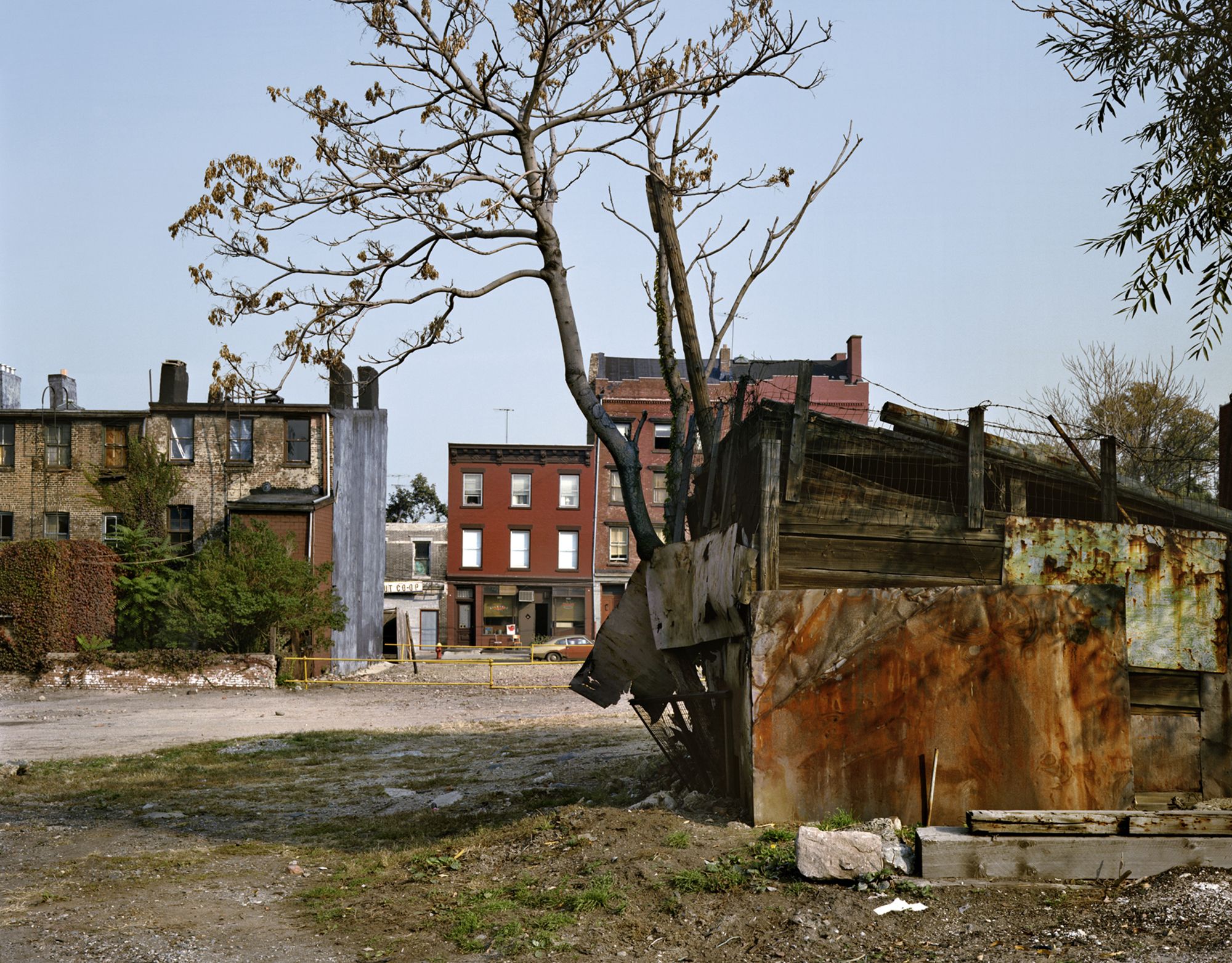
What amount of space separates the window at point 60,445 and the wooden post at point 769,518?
32.7m

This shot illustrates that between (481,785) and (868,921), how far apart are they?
7777mm

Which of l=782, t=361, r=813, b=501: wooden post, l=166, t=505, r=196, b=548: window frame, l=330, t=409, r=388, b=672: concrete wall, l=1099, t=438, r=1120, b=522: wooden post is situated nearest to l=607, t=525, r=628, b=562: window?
l=330, t=409, r=388, b=672: concrete wall

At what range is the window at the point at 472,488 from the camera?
51938 mm

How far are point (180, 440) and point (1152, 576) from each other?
3249 cm

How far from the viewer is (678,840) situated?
8773mm

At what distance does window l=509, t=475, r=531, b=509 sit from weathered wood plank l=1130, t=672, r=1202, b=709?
43179mm

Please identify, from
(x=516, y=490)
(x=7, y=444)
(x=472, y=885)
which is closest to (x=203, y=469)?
(x=7, y=444)

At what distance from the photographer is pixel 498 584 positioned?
51.6 m

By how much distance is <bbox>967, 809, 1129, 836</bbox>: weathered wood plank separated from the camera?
7.57m

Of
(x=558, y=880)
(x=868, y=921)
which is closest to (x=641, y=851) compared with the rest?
(x=558, y=880)

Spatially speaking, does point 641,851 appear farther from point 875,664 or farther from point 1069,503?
point 1069,503

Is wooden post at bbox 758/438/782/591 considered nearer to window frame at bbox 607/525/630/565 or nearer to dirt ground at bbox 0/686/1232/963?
dirt ground at bbox 0/686/1232/963

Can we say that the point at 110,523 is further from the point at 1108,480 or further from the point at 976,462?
the point at 1108,480

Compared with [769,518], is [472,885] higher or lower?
lower
